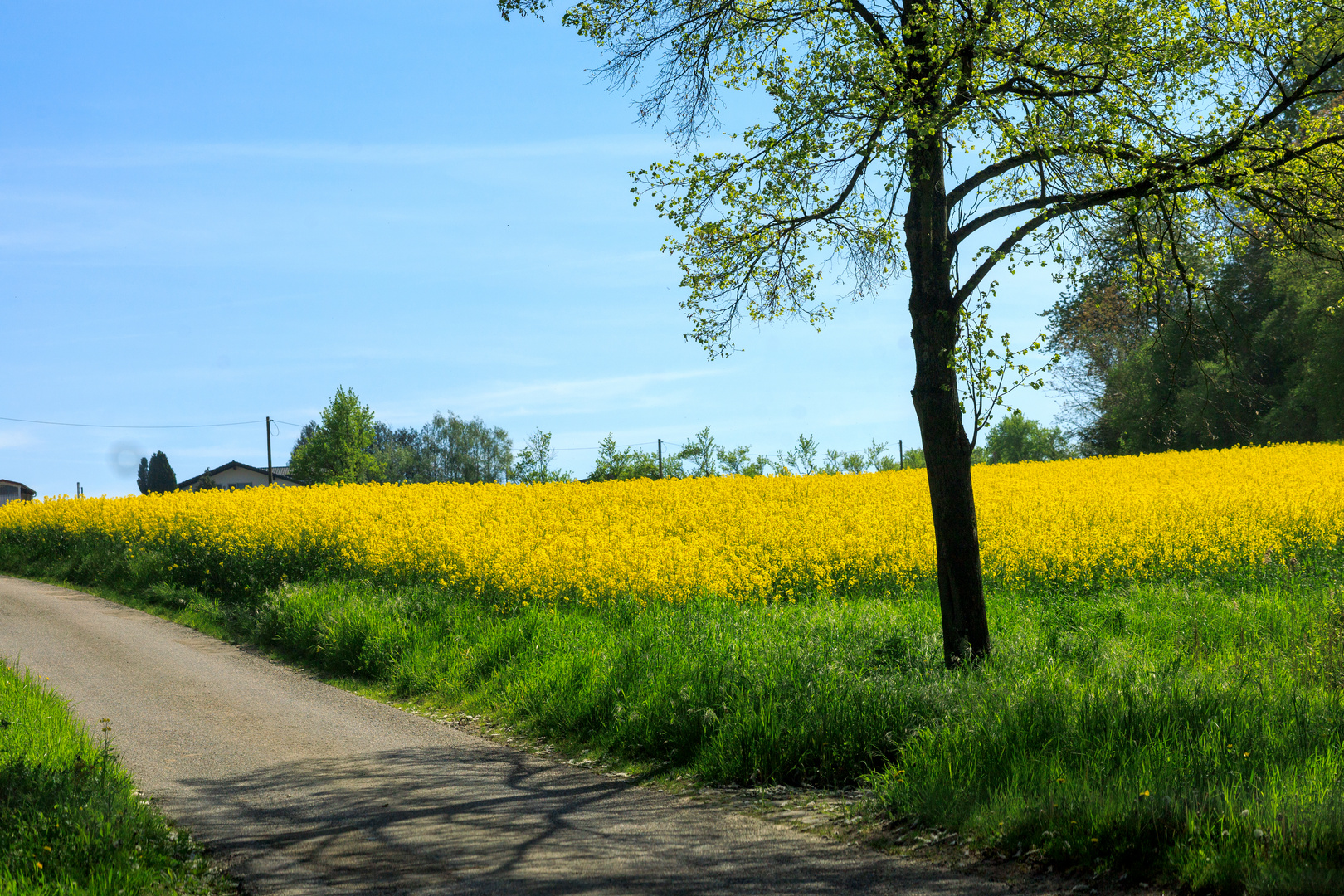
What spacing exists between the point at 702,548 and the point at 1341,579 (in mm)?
9375

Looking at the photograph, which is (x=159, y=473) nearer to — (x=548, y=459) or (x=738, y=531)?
(x=548, y=459)

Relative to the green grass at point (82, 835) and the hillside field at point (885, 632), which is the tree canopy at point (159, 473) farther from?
the green grass at point (82, 835)

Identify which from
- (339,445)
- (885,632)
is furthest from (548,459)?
(885,632)

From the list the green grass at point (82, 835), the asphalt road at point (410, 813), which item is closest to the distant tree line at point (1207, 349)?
the asphalt road at point (410, 813)

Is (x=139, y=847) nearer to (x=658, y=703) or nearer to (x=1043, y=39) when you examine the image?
(x=658, y=703)

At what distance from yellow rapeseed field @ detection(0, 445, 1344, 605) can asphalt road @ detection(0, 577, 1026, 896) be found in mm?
4273

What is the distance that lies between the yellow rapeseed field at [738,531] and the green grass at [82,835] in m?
6.85

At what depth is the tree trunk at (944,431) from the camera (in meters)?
9.38

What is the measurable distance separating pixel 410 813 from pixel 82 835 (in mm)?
2035

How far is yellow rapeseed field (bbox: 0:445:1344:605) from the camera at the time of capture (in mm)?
14805

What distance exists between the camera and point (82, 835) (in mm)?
6027

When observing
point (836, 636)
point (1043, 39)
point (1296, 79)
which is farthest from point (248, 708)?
point (1296, 79)

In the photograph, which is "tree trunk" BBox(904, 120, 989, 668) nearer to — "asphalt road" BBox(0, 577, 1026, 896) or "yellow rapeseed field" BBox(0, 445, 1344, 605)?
"asphalt road" BBox(0, 577, 1026, 896)

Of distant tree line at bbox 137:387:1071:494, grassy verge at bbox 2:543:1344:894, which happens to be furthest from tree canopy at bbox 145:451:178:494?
grassy verge at bbox 2:543:1344:894
